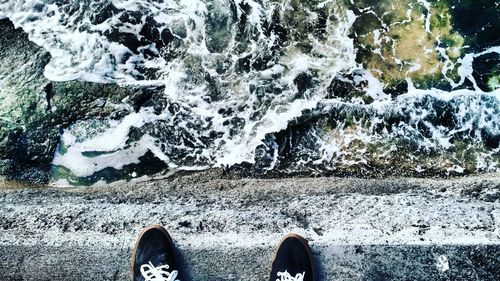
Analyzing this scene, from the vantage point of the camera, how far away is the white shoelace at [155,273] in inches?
102

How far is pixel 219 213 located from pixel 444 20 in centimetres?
220

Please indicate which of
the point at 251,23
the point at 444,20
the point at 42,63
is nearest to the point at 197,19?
the point at 251,23

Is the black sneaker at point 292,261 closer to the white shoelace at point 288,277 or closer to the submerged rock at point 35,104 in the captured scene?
the white shoelace at point 288,277

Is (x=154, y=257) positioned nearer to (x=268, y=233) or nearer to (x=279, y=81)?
(x=268, y=233)

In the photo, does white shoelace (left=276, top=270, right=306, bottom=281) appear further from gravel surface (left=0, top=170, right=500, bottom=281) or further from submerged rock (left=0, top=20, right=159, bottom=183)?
submerged rock (left=0, top=20, right=159, bottom=183)

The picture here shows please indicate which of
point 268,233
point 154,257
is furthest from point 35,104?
point 268,233

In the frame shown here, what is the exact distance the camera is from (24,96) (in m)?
3.24

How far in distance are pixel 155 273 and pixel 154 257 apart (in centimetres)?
12

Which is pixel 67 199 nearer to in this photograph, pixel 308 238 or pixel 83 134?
pixel 83 134

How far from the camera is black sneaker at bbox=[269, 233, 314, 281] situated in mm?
2465

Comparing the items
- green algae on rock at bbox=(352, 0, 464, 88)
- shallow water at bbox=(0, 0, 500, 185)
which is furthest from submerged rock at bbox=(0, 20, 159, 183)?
green algae on rock at bbox=(352, 0, 464, 88)

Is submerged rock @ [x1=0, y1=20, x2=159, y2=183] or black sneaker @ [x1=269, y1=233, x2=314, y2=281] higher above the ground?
submerged rock @ [x1=0, y1=20, x2=159, y2=183]

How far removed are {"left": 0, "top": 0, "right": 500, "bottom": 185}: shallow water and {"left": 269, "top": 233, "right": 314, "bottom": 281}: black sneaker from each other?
733 millimetres

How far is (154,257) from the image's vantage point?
2.59m
